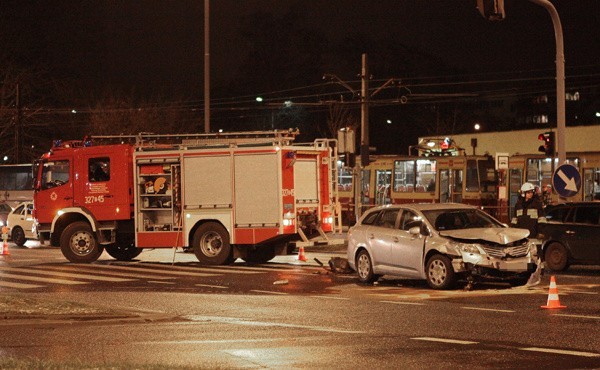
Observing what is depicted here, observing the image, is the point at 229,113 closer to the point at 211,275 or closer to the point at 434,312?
the point at 211,275

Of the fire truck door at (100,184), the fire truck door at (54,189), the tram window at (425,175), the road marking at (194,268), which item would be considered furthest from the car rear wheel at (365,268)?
the tram window at (425,175)

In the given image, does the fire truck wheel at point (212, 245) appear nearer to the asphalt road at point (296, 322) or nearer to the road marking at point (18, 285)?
the asphalt road at point (296, 322)

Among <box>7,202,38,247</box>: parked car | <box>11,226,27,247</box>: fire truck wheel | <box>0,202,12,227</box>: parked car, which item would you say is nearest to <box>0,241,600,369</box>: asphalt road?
<box>7,202,38,247</box>: parked car

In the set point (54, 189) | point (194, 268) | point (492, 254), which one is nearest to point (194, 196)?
point (194, 268)

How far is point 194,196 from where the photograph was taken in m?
26.9

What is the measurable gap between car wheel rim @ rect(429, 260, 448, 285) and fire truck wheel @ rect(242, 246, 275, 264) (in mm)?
8519

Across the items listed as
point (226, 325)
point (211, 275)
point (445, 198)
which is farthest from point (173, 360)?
point (445, 198)

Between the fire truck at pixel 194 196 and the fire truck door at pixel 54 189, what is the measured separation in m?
0.03

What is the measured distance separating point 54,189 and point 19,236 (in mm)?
10840

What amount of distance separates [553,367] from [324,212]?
652 inches

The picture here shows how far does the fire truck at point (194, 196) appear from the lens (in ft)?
86.0

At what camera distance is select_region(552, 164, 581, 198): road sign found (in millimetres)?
24094

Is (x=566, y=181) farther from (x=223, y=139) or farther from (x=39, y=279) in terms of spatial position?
(x=39, y=279)

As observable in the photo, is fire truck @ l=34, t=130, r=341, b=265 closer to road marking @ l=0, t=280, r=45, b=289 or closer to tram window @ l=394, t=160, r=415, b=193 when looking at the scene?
road marking @ l=0, t=280, r=45, b=289
